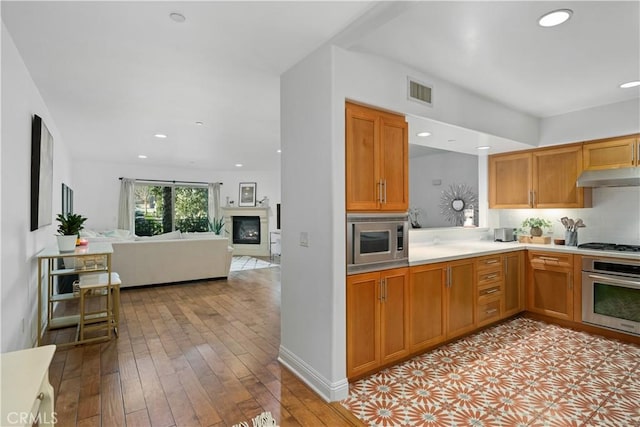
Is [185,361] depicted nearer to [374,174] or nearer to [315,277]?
[315,277]

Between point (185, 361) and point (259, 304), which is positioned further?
point (259, 304)

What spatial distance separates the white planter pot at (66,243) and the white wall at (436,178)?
5612 millimetres

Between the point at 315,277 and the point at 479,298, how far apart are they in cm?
199

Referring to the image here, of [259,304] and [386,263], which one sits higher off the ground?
[386,263]

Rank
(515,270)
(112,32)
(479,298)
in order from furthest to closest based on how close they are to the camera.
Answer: (515,270)
(479,298)
(112,32)

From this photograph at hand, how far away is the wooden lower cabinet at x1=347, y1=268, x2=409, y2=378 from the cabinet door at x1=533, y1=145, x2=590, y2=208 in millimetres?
2642

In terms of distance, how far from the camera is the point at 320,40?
226 cm

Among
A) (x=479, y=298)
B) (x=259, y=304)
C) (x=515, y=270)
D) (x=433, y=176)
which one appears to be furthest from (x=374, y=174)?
(x=433, y=176)

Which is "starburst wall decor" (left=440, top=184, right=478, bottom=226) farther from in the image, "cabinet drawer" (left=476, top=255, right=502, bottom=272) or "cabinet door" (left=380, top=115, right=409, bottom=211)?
"cabinet door" (left=380, top=115, right=409, bottom=211)

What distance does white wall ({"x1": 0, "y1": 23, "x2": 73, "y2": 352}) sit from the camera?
2082 mm

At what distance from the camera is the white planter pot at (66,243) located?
127 inches

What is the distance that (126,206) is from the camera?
26.9 ft

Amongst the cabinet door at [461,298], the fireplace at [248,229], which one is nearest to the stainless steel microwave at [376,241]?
the cabinet door at [461,298]

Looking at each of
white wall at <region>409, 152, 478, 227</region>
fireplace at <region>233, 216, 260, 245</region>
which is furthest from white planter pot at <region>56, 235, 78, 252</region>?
fireplace at <region>233, 216, 260, 245</region>
